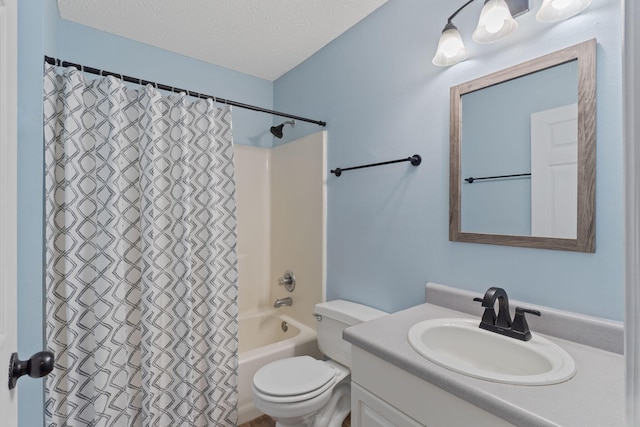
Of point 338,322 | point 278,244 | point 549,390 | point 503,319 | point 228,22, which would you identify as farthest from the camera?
point 278,244

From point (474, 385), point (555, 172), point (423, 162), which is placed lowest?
point (474, 385)

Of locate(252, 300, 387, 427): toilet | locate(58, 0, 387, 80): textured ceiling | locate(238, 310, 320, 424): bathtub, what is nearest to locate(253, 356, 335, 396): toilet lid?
locate(252, 300, 387, 427): toilet

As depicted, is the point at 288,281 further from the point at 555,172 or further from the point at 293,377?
the point at 555,172

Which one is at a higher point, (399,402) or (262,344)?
(399,402)

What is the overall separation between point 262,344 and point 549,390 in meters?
2.09

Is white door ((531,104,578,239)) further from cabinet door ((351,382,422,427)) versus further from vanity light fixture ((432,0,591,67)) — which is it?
cabinet door ((351,382,422,427))

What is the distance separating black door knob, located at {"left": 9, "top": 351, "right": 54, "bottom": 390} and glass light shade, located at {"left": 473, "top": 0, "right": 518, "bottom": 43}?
5.37 ft

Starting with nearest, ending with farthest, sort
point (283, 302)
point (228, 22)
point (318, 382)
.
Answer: point (318, 382)
point (228, 22)
point (283, 302)

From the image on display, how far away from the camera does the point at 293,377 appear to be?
1469mm

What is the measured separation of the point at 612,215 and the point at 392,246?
89 centimetres

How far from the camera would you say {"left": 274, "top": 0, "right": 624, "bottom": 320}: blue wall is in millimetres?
958

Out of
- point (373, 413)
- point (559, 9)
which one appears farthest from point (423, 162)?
point (373, 413)

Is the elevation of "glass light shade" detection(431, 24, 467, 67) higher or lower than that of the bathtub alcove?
higher
